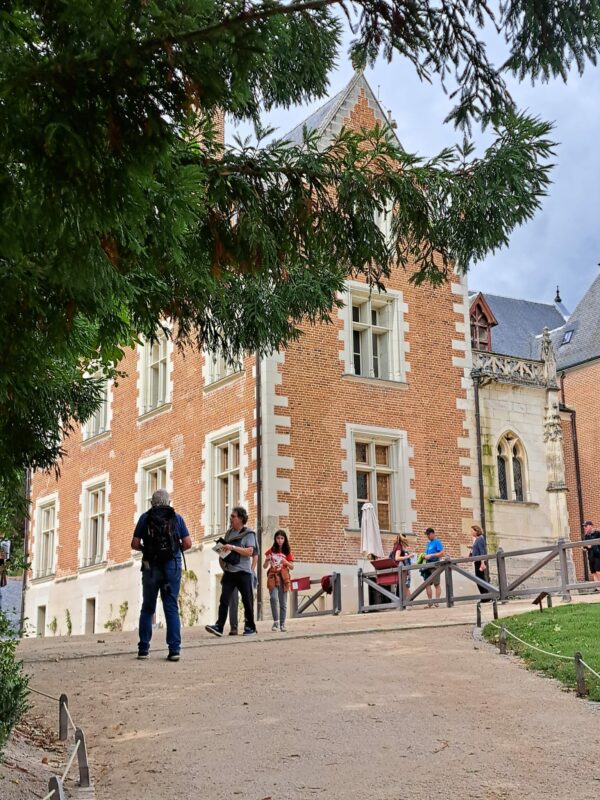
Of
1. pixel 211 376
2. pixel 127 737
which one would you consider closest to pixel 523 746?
pixel 127 737

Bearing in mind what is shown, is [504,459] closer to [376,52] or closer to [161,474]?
Result: [161,474]

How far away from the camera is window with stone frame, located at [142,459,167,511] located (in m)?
25.3

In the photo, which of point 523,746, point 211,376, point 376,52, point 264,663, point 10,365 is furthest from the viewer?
point 211,376

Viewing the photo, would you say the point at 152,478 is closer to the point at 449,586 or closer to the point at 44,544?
the point at 44,544

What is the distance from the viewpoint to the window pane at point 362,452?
2275cm

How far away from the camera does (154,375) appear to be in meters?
26.5

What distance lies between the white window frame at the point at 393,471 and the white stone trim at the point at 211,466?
6.95 ft

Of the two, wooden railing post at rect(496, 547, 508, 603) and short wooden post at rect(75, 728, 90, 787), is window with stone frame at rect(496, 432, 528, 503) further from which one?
short wooden post at rect(75, 728, 90, 787)

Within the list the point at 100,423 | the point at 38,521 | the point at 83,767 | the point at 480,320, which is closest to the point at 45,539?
the point at 38,521

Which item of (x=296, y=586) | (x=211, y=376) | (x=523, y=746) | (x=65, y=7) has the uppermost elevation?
(x=211, y=376)

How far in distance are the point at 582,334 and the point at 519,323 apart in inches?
162

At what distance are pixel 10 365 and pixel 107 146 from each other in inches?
50.1

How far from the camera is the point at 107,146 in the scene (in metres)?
4.24

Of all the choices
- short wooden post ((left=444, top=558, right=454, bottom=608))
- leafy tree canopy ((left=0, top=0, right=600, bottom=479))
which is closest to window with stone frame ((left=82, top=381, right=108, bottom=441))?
short wooden post ((left=444, top=558, right=454, bottom=608))
